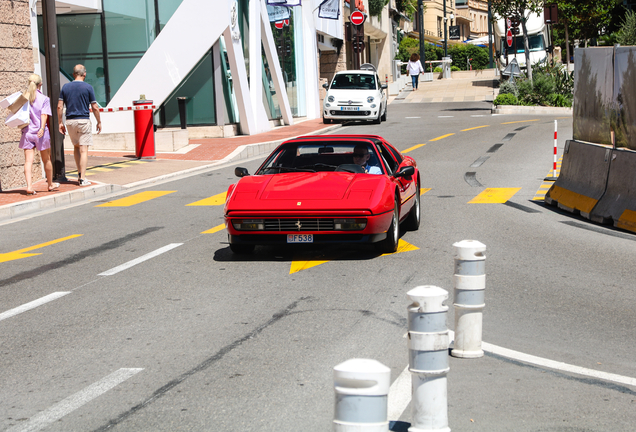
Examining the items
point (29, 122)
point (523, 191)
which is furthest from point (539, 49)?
point (29, 122)

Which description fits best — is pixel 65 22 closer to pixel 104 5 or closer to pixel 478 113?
pixel 104 5

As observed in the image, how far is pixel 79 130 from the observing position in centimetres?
1434

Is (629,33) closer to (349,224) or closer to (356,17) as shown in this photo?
(356,17)

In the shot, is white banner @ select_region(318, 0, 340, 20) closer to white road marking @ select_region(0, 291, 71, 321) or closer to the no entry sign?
the no entry sign

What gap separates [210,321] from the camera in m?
6.13

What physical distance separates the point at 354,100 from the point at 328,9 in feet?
33.8

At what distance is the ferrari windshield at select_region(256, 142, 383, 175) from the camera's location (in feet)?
31.0

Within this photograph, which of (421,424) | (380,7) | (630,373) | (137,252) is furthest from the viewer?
(380,7)

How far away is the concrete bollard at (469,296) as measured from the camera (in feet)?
16.2

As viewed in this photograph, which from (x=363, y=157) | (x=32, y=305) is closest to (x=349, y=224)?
(x=363, y=157)

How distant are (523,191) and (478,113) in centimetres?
2000

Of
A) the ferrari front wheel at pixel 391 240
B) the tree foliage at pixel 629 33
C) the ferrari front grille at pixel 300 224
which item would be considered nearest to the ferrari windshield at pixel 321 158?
the ferrari front wheel at pixel 391 240

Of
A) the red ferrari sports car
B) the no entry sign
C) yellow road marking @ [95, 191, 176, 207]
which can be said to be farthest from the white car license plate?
the no entry sign

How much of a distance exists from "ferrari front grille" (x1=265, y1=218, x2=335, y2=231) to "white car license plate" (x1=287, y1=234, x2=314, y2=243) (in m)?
0.07
